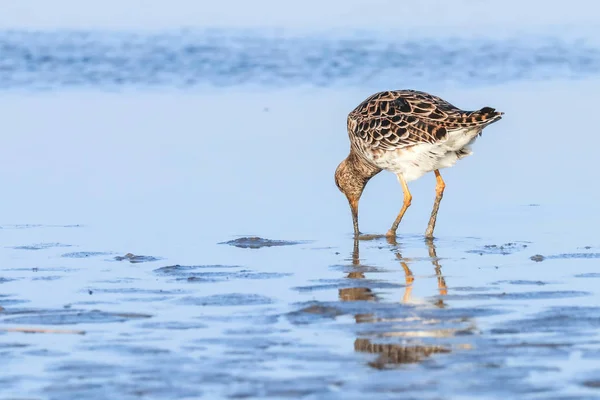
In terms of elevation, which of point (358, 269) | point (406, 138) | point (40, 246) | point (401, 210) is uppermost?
point (406, 138)

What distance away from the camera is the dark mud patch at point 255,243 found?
11.0m

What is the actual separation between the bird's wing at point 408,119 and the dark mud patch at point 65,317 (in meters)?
4.19

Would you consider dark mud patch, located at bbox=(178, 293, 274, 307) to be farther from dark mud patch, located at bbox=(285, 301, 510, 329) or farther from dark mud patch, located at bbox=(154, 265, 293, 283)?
dark mud patch, located at bbox=(154, 265, 293, 283)

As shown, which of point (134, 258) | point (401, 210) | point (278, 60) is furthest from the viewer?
point (278, 60)

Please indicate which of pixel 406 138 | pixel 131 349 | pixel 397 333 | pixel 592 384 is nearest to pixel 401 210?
pixel 406 138

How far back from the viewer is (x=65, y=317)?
8.02 meters

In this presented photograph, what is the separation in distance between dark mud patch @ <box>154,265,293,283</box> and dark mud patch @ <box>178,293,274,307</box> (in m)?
0.68

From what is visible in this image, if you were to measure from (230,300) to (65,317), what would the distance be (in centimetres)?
113

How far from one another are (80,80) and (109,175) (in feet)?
33.4

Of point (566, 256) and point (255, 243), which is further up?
point (255, 243)

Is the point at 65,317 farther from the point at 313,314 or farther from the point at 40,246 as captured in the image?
the point at 40,246

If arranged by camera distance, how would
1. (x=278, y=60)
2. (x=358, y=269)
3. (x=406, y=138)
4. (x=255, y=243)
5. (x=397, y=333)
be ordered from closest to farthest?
(x=397, y=333) → (x=358, y=269) → (x=255, y=243) → (x=406, y=138) → (x=278, y=60)

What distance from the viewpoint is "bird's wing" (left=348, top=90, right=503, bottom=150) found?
444 inches

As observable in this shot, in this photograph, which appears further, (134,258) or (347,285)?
(134,258)
